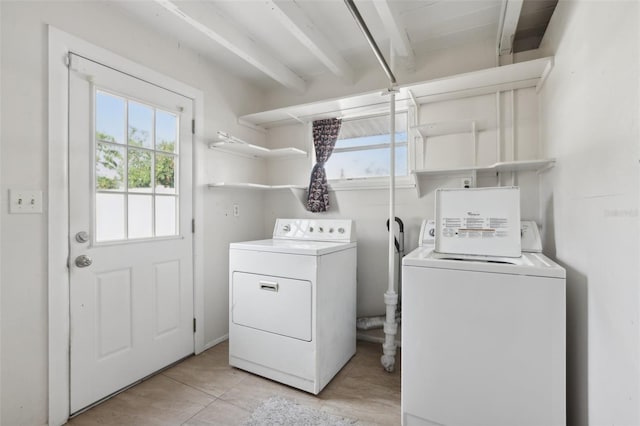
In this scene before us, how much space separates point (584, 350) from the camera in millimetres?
1293

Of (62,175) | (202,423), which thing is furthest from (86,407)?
(62,175)

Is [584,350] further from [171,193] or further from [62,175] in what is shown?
[62,175]

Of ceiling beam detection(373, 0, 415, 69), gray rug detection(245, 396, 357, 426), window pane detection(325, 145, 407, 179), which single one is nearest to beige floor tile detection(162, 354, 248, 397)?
gray rug detection(245, 396, 357, 426)

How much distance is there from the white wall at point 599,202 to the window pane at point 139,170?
98.7 inches

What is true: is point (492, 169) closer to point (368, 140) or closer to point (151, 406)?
point (368, 140)

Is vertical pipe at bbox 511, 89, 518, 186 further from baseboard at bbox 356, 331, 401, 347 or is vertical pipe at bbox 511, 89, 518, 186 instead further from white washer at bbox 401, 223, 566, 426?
baseboard at bbox 356, 331, 401, 347

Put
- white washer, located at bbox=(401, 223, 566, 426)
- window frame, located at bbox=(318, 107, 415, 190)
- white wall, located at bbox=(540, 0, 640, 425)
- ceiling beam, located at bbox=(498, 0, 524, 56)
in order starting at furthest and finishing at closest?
1. window frame, located at bbox=(318, 107, 415, 190)
2. ceiling beam, located at bbox=(498, 0, 524, 56)
3. white washer, located at bbox=(401, 223, 566, 426)
4. white wall, located at bbox=(540, 0, 640, 425)

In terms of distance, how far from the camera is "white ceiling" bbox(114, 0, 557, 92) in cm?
187

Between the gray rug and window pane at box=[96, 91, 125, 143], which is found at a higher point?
window pane at box=[96, 91, 125, 143]

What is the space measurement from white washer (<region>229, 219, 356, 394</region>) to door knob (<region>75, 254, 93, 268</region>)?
860 mm

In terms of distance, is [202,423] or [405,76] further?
[405,76]

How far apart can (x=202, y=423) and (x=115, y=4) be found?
2608 mm

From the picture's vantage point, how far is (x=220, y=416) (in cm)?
171

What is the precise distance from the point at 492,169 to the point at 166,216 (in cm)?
246
